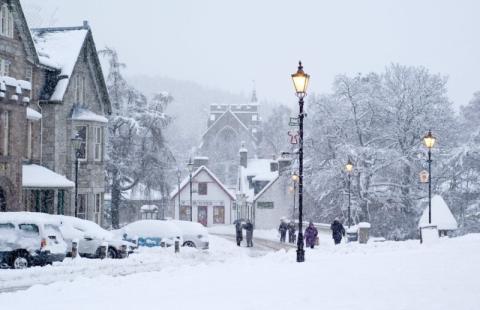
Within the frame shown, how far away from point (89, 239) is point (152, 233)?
23.5 feet

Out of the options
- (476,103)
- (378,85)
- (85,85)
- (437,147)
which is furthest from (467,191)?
(85,85)

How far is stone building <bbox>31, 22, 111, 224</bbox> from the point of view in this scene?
37875mm

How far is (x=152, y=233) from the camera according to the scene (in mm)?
33688

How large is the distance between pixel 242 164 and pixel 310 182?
22.4 meters

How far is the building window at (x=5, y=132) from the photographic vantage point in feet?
97.5

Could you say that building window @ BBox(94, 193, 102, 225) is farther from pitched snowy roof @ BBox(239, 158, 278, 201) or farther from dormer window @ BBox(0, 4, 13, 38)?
pitched snowy roof @ BBox(239, 158, 278, 201)

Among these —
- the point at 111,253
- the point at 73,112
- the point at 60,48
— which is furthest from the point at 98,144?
the point at 111,253

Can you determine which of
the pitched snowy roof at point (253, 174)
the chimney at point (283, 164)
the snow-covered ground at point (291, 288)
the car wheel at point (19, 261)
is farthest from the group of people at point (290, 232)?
the snow-covered ground at point (291, 288)

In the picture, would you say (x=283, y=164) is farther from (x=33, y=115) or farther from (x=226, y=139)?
(x=226, y=139)

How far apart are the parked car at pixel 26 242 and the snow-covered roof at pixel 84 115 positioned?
16987mm

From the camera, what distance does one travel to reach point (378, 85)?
5800 centimetres

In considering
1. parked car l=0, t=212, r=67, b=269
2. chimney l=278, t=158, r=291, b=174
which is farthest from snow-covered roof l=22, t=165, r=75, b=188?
chimney l=278, t=158, r=291, b=174

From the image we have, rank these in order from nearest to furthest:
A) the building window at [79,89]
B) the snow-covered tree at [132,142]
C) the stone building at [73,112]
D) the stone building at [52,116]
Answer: the stone building at [52,116]
the stone building at [73,112]
the building window at [79,89]
the snow-covered tree at [132,142]

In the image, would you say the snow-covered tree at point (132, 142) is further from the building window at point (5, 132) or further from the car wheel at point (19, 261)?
the car wheel at point (19, 261)
